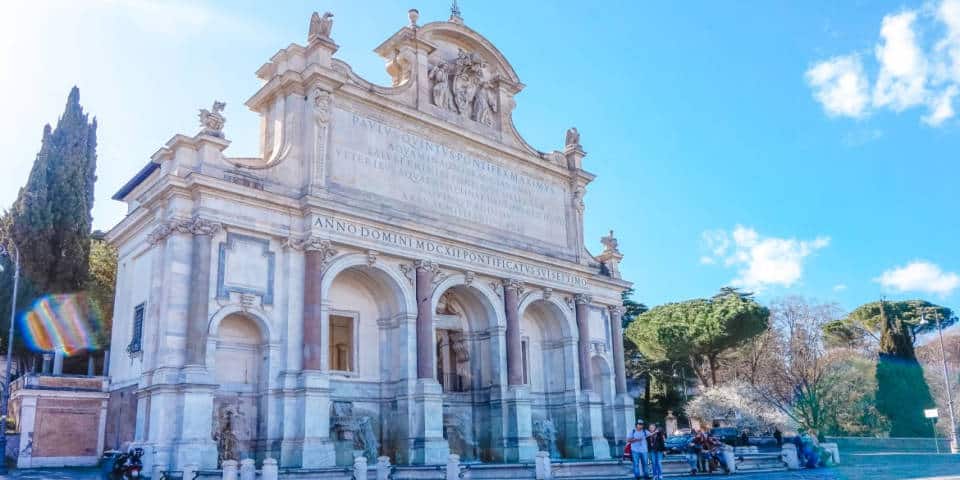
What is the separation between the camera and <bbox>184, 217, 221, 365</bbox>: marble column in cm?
2020

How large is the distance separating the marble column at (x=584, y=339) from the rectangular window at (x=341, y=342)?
10753 millimetres

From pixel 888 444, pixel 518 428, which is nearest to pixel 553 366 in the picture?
pixel 518 428

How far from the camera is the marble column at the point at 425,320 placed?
25.1 metres

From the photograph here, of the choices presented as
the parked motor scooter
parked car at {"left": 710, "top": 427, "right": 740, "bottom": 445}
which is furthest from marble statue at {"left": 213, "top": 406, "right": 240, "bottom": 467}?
parked car at {"left": 710, "top": 427, "right": 740, "bottom": 445}

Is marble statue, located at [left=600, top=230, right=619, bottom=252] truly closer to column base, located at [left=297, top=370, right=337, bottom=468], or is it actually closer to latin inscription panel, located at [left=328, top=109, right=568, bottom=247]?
latin inscription panel, located at [left=328, top=109, right=568, bottom=247]

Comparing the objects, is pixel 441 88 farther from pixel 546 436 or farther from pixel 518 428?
pixel 546 436

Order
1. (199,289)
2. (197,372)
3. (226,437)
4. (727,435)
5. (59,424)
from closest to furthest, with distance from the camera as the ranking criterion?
1. (197,372)
2. (199,289)
3. (226,437)
4. (59,424)
5. (727,435)

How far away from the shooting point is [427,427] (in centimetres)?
2406

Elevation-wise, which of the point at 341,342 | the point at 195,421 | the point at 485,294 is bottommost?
the point at 195,421

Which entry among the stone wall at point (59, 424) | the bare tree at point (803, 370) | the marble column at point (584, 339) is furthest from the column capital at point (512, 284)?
the bare tree at point (803, 370)

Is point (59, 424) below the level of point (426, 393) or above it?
below

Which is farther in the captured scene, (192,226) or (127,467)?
(192,226)

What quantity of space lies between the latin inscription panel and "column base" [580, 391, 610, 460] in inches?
267

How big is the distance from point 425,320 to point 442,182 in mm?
5605
